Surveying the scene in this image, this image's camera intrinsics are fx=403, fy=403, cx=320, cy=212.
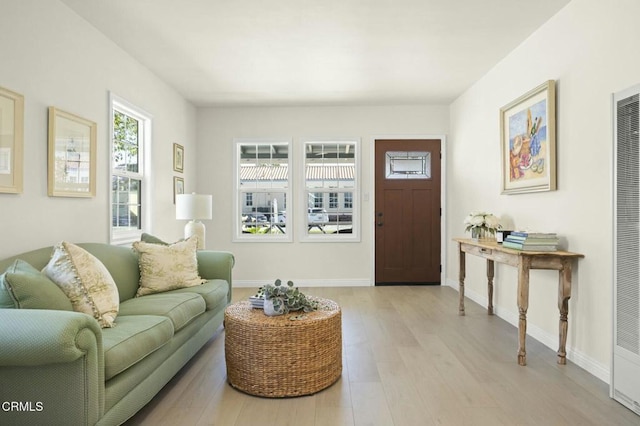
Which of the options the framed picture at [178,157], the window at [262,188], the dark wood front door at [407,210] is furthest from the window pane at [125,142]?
the dark wood front door at [407,210]

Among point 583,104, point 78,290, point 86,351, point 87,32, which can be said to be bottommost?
point 86,351

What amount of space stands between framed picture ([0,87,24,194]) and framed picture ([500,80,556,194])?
12.2 ft

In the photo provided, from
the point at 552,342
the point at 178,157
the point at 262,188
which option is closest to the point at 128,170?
the point at 178,157

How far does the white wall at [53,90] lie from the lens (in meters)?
2.47

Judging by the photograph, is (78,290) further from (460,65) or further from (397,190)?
(397,190)

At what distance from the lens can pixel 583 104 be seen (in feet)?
9.20

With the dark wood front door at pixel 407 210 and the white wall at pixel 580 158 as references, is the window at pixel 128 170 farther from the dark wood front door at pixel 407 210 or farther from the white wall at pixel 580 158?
the white wall at pixel 580 158

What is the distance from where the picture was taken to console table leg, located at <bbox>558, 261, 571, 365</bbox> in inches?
110

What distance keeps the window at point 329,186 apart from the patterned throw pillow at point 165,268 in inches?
105

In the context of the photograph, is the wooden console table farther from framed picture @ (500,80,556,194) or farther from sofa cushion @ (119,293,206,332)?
sofa cushion @ (119,293,206,332)

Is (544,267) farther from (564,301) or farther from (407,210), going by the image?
(407,210)

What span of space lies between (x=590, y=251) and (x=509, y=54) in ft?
7.09

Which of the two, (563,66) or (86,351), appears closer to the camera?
(86,351)

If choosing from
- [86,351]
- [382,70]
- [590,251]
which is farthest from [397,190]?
[86,351]
